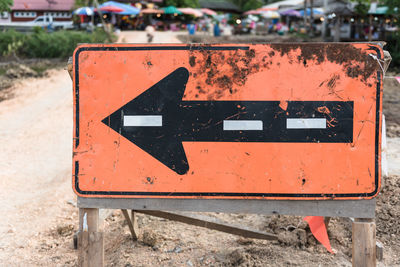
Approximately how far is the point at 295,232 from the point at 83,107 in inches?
94.6

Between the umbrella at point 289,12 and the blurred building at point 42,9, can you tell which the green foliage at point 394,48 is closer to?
the umbrella at point 289,12

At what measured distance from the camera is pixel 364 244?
228 centimetres

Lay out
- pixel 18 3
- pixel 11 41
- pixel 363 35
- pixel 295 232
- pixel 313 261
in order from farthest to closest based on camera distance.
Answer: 1. pixel 18 3
2. pixel 363 35
3. pixel 11 41
4. pixel 295 232
5. pixel 313 261

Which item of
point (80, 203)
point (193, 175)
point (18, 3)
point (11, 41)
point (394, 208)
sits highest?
point (18, 3)

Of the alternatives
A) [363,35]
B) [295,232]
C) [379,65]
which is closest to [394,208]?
[295,232]

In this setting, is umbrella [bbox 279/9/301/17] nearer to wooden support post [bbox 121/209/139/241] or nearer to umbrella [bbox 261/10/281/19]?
umbrella [bbox 261/10/281/19]

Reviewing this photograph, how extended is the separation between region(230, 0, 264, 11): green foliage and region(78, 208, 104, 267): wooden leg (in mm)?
52381

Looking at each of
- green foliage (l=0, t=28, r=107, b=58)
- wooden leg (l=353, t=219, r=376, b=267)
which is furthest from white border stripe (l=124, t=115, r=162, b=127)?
green foliage (l=0, t=28, r=107, b=58)

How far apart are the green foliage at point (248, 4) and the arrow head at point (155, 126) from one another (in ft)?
171

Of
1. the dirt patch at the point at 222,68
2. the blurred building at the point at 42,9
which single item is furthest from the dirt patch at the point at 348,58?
the blurred building at the point at 42,9

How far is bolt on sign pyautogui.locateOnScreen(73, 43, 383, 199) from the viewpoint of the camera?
225 cm

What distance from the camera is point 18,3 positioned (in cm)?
2739

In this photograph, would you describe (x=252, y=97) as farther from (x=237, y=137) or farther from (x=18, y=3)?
(x=18, y=3)

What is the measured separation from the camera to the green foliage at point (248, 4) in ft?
169
